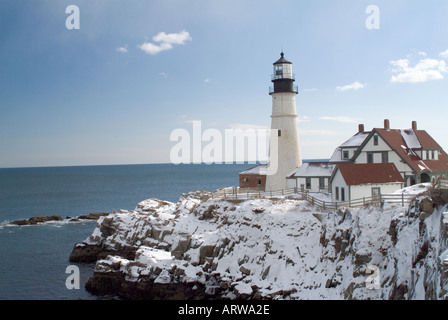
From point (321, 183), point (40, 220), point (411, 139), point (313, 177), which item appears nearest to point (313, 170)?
point (313, 177)

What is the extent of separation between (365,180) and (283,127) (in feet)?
43.4

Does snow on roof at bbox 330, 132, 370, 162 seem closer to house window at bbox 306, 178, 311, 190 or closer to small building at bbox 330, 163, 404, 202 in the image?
house window at bbox 306, 178, 311, 190

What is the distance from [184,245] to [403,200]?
16684 millimetres

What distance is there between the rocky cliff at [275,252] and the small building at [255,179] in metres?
9.03

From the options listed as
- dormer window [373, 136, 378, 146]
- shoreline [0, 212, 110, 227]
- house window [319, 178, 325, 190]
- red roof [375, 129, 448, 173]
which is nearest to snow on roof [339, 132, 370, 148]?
dormer window [373, 136, 378, 146]

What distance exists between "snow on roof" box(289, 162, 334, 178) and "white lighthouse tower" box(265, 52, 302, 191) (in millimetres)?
2039

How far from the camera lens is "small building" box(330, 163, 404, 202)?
32.2 meters

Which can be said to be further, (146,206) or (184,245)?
(146,206)

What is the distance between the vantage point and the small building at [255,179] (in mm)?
45888

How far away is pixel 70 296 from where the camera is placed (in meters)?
30.2
